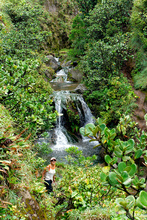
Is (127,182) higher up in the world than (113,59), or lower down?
lower down

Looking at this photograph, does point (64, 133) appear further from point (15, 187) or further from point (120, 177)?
point (120, 177)

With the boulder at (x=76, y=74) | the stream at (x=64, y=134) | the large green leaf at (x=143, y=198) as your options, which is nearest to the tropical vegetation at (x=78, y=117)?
the large green leaf at (x=143, y=198)

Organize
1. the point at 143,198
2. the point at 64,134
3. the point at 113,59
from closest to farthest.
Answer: the point at 143,198, the point at 64,134, the point at 113,59

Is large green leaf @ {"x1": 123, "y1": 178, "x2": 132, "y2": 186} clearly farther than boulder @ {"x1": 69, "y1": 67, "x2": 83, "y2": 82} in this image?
No

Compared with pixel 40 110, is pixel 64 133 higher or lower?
lower

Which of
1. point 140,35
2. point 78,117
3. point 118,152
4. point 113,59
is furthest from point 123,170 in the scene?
point 113,59

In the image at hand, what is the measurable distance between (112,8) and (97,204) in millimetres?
12734

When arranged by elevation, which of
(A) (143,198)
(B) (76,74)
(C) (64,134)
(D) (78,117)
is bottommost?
(C) (64,134)

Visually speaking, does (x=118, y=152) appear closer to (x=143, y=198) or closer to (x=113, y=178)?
(x=113, y=178)

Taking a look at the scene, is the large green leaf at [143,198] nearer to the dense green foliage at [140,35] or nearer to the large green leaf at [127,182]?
the large green leaf at [127,182]

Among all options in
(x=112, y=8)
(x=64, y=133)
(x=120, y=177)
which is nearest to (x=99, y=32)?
(x=112, y=8)

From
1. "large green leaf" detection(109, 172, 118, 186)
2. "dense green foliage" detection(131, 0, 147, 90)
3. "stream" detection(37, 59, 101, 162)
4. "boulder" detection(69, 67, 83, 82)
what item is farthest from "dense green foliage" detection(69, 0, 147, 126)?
"large green leaf" detection(109, 172, 118, 186)

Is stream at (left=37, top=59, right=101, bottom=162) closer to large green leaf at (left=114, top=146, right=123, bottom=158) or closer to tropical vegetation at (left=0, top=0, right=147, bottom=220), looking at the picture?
tropical vegetation at (left=0, top=0, right=147, bottom=220)

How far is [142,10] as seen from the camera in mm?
9906
